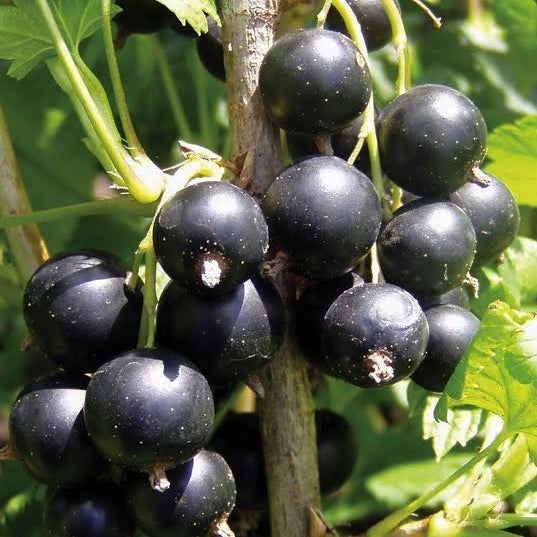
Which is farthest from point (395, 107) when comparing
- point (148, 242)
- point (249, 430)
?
point (249, 430)

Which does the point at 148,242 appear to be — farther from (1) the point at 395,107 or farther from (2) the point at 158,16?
(2) the point at 158,16

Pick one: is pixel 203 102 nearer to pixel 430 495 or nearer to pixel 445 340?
pixel 445 340

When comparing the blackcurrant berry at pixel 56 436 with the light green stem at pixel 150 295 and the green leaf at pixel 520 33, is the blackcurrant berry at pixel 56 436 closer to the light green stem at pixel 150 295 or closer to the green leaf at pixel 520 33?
the light green stem at pixel 150 295

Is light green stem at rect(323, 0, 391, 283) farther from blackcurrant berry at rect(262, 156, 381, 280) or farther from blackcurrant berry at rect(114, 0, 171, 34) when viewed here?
blackcurrant berry at rect(114, 0, 171, 34)

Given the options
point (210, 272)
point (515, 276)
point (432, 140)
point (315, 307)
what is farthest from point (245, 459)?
point (515, 276)

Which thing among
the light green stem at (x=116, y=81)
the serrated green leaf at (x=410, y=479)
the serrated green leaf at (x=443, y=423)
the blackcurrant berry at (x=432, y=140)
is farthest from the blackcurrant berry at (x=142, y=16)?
the serrated green leaf at (x=410, y=479)

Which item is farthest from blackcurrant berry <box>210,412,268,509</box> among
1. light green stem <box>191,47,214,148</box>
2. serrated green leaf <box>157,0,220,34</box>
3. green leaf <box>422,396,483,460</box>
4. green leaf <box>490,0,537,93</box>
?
green leaf <box>490,0,537,93</box>
